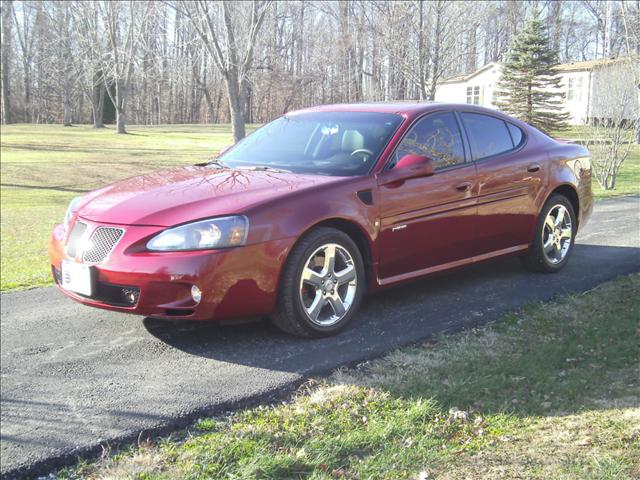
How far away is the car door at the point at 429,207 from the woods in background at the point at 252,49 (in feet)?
50.3

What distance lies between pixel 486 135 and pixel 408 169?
1227 millimetres

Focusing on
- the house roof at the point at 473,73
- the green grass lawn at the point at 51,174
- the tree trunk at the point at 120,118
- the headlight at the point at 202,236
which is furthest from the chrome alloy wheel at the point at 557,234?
the tree trunk at the point at 120,118

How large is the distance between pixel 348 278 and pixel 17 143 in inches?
1288

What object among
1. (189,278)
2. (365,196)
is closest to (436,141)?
(365,196)

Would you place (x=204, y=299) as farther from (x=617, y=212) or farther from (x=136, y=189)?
(x=617, y=212)

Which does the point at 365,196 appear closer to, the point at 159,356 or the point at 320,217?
the point at 320,217

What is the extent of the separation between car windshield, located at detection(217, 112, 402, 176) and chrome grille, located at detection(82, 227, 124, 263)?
1286 millimetres

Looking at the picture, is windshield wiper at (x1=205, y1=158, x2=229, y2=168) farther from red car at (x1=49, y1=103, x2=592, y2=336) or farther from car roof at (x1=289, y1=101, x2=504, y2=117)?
car roof at (x1=289, y1=101, x2=504, y2=117)

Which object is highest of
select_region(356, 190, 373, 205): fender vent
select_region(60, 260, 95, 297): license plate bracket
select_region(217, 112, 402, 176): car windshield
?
select_region(217, 112, 402, 176): car windshield

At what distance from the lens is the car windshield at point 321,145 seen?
16.3 feet

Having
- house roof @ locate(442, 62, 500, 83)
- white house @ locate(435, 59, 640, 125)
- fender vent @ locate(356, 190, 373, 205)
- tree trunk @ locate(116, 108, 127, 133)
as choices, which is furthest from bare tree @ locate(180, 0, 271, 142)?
house roof @ locate(442, 62, 500, 83)

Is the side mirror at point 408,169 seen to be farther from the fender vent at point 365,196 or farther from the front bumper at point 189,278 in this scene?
the front bumper at point 189,278

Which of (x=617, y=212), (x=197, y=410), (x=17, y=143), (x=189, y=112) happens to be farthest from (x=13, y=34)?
(x=197, y=410)

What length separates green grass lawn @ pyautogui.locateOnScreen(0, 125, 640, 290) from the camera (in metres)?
9.59
